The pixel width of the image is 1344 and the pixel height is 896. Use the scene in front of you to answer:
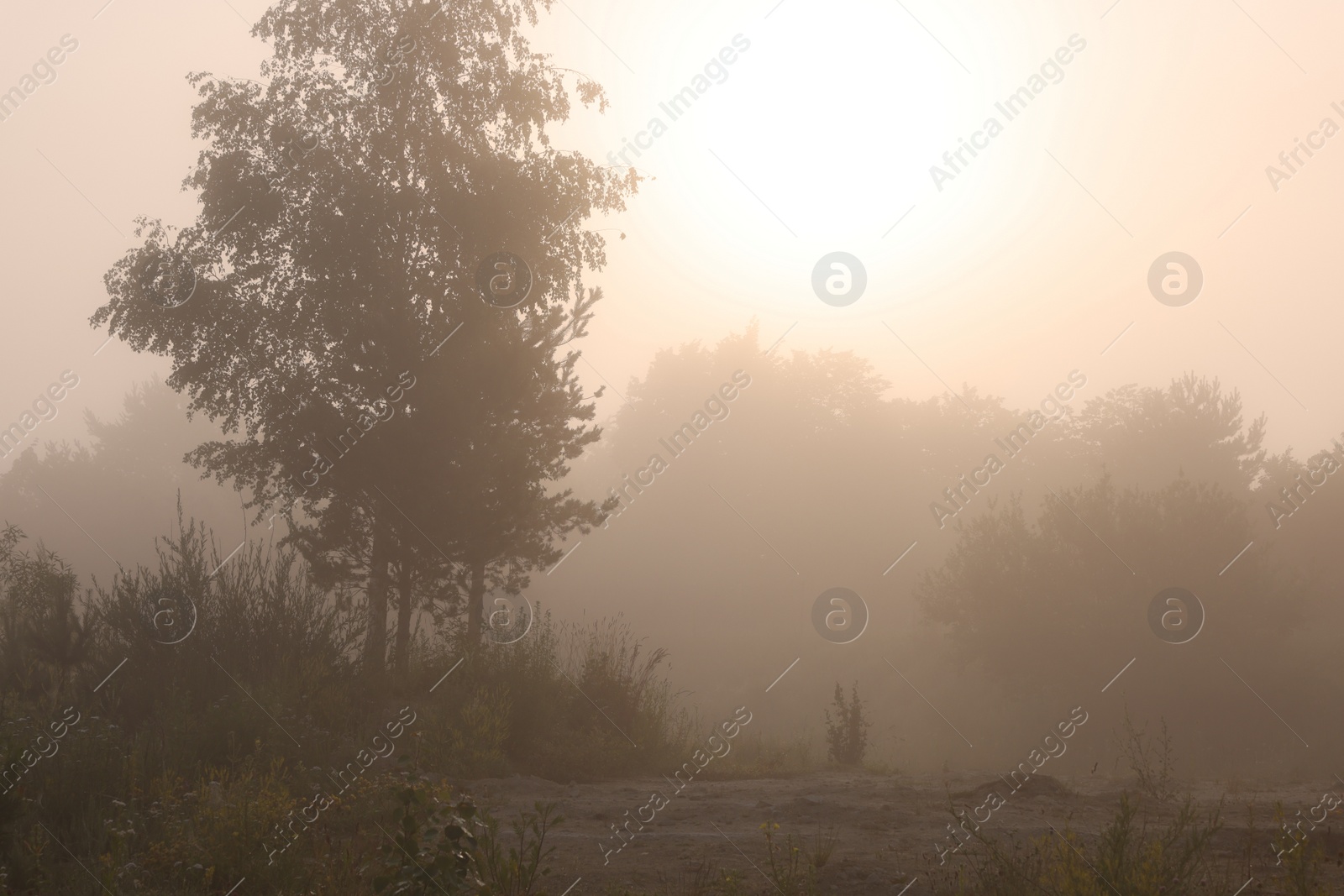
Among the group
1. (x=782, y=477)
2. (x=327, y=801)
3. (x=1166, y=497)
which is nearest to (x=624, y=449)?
(x=782, y=477)

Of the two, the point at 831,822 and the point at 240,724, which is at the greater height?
the point at 240,724

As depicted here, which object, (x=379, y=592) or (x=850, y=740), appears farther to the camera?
(x=850, y=740)

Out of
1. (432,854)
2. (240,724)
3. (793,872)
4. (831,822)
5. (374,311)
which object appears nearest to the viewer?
(432,854)

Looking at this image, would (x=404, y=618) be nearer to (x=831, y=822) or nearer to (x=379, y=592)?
(x=379, y=592)

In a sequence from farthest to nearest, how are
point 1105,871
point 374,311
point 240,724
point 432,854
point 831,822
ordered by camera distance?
1. point 374,311
2. point 240,724
3. point 831,822
4. point 1105,871
5. point 432,854

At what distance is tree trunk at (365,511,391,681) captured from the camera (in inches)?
520

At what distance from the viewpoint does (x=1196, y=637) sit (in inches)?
1126

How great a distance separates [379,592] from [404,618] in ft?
2.20

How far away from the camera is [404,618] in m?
14.1

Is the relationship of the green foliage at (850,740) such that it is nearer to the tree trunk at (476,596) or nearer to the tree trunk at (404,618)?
the tree trunk at (476,596)

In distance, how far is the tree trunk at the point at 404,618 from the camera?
1315 cm

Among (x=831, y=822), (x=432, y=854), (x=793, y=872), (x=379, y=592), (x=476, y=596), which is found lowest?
(x=831, y=822)

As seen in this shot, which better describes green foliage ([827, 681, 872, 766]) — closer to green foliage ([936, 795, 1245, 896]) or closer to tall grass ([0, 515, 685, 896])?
tall grass ([0, 515, 685, 896])

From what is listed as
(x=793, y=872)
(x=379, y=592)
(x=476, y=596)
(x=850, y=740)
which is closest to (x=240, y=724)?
(x=379, y=592)
